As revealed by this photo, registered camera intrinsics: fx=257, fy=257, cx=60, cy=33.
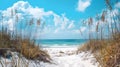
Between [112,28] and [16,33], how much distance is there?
2.56 m

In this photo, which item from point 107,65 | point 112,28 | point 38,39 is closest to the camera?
point 107,65

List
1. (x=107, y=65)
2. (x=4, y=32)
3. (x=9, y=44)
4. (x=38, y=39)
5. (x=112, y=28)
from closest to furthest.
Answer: (x=107, y=65) < (x=112, y=28) < (x=9, y=44) < (x=4, y=32) < (x=38, y=39)

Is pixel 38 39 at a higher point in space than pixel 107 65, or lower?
higher

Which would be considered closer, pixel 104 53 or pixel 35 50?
pixel 104 53

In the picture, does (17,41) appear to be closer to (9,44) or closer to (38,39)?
(9,44)

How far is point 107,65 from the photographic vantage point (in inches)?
181

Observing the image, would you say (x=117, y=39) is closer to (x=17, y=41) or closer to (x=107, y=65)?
(x=107, y=65)

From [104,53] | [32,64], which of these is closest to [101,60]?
[104,53]

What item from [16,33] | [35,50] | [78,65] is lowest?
[78,65]

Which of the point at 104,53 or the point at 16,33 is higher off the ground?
the point at 16,33

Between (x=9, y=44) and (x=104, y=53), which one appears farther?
(x=9, y=44)

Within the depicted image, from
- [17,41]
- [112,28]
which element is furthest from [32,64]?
[112,28]

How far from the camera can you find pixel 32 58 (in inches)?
236

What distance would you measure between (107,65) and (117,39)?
22.9 inches
